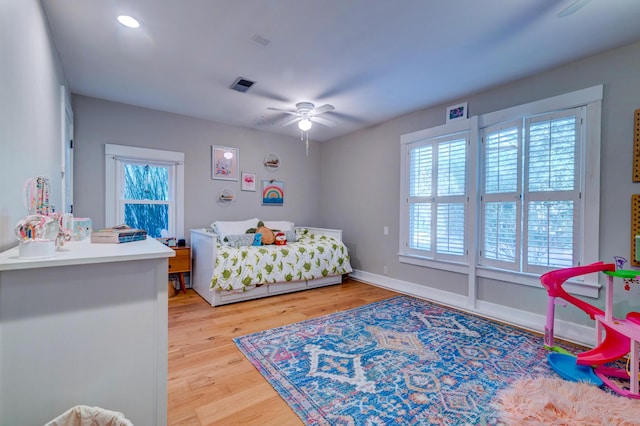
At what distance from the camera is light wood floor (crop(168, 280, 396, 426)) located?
1610mm

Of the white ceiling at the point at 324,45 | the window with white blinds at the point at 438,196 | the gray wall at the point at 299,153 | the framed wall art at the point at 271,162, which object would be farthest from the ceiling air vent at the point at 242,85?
the window with white blinds at the point at 438,196

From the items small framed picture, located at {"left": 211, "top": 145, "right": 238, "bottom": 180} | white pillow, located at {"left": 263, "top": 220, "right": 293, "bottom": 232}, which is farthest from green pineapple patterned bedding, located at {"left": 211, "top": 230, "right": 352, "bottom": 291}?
small framed picture, located at {"left": 211, "top": 145, "right": 238, "bottom": 180}

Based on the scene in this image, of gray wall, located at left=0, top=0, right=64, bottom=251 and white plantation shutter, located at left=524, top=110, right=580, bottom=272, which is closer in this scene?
gray wall, located at left=0, top=0, right=64, bottom=251

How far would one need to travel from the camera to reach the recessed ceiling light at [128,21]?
2029 millimetres

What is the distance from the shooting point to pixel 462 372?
201cm

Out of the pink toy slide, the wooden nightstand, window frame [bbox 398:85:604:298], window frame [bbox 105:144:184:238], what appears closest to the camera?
the pink toy slide

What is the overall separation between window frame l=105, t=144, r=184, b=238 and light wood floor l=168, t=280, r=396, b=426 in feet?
3.88

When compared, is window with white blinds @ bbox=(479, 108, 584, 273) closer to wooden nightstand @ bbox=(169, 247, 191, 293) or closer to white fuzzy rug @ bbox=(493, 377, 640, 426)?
white fuzzy rug @ bbox=(493, 377, 640, 426)

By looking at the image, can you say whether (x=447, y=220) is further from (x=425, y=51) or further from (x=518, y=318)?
(x=425, y=51)

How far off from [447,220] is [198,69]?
128 inches

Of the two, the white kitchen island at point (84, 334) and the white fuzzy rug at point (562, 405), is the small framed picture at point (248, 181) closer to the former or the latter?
the white kitchen island at point (84, 334)

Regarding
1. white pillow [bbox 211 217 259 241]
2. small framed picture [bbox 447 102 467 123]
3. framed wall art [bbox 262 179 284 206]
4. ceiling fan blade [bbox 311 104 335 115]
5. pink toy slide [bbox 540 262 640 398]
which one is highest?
small framed picture [bbox 447 102 467 123]

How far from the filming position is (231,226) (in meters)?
4.24

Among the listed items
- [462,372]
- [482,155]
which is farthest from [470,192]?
[462,372]
